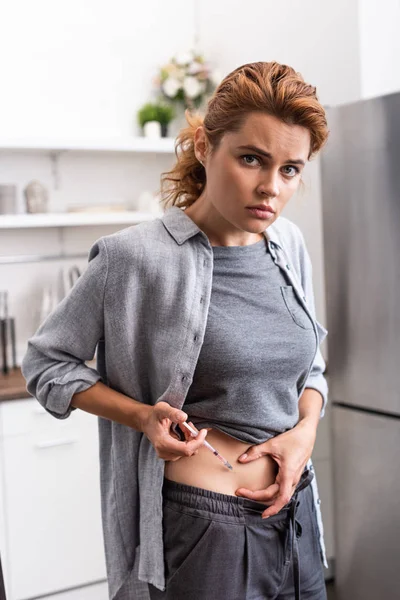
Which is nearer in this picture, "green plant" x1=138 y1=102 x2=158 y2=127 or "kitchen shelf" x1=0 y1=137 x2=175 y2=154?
"kitchen shelf" x1=0 y1=137 x2=175 y2=154

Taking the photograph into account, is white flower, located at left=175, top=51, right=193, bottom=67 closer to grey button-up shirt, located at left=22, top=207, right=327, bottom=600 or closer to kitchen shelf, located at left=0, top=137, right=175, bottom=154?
kitchen shelf, located at left=0, top=137, right=175, bottom=154

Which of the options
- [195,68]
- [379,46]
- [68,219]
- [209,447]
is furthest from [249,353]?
[195,68]

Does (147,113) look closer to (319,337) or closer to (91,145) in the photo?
(91,145)

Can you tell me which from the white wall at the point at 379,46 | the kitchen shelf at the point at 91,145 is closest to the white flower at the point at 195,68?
the kitchen shelf at the point at 91,145

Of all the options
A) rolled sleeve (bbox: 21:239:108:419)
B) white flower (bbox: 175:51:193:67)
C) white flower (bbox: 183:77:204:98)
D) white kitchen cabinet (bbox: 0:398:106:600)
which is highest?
white flower (bbox: 175:51:193:67)

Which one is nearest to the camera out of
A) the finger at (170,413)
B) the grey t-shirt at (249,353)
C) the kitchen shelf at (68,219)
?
the finger at (170,413)

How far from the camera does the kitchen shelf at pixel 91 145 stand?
306 cm

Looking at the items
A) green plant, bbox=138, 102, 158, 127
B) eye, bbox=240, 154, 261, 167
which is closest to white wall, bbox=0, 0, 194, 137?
green plant, bbox=138, 102, 158, 127

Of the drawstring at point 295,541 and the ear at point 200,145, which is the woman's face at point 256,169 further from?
the drawstring at point 295,541

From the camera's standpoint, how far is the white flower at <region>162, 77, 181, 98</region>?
3.46 meters

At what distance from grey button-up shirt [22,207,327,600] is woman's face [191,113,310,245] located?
0.11m

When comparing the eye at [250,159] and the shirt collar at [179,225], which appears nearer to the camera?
the eye at [250,159]

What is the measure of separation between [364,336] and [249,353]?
1288mm

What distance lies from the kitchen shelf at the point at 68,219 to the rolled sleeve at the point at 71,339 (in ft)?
5.83
